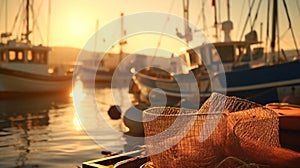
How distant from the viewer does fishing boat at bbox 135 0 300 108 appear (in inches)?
652

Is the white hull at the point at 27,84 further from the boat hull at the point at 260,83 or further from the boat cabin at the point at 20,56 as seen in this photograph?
the boat hull at the point at 260,83

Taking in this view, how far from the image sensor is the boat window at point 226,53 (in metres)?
20.8

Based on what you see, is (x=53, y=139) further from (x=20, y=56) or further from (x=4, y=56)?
(x=4, y=56)

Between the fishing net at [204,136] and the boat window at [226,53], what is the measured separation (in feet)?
54.5

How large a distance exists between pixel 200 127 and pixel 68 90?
36.0 meters

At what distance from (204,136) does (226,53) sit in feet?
56.9

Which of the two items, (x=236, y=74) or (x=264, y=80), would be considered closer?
(x=264, y=80)

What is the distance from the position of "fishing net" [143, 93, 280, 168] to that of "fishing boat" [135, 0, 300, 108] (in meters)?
10.7

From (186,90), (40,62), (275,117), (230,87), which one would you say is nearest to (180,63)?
(186,90)

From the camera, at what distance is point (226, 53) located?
20.9 meters

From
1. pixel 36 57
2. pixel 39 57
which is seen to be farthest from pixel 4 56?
pixel 39 57

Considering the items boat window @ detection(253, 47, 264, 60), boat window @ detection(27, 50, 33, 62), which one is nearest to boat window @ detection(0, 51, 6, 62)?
boat window @ detection(27, 50, 33, 62)

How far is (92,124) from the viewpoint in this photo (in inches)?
651

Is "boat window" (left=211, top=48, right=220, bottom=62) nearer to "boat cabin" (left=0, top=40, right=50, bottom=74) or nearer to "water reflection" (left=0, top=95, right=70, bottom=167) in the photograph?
"water reflection" (left=0, top=95, right=70, bottom=167)
